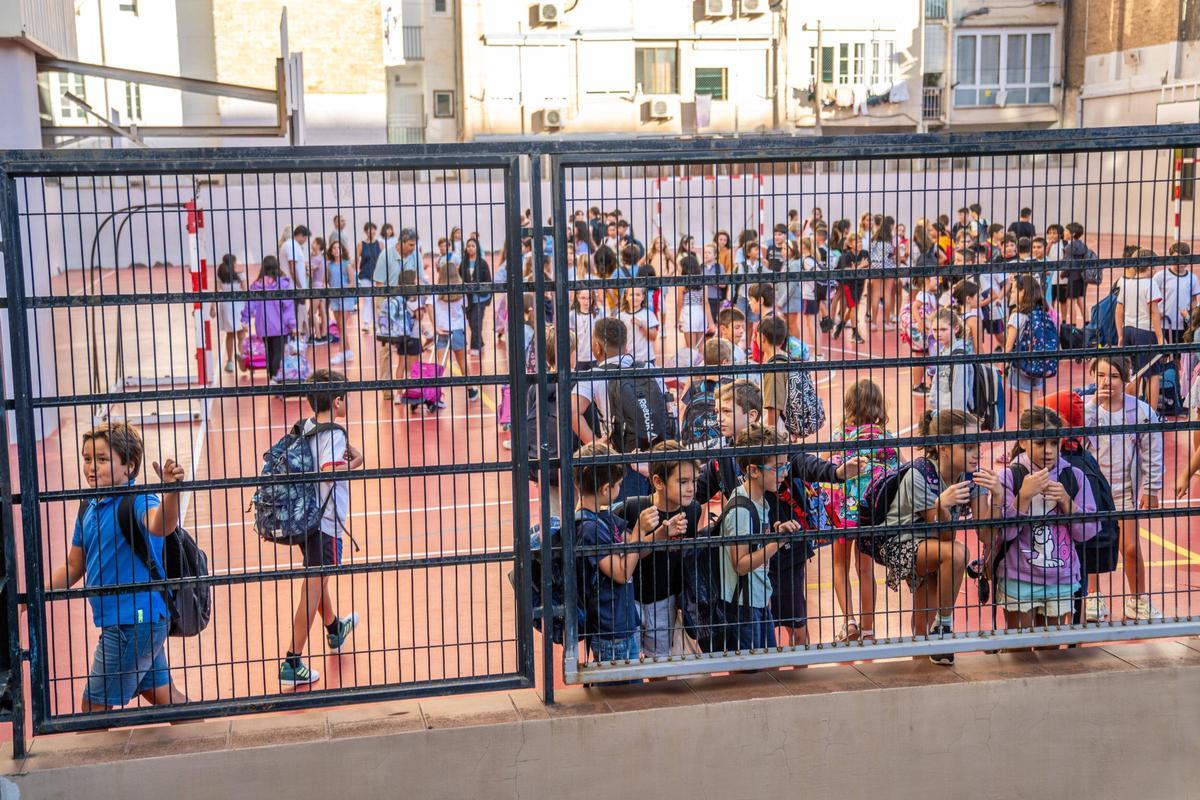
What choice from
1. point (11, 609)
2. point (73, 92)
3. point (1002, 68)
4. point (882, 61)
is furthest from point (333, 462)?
point (1002, 68)

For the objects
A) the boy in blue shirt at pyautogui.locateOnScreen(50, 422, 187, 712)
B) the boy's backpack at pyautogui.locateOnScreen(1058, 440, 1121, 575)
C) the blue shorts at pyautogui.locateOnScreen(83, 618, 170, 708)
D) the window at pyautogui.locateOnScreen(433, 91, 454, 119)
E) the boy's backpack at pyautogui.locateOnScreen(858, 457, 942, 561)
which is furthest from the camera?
the window at pyautogui.locateOnScreen(433, 91, 454, 119)

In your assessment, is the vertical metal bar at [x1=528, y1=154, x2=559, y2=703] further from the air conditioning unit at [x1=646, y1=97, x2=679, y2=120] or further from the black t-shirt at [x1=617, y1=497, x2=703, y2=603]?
the air conditioning unit at [x1=646, y1=97, x2=679, y2=120]

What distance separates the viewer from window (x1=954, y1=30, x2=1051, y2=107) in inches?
1836

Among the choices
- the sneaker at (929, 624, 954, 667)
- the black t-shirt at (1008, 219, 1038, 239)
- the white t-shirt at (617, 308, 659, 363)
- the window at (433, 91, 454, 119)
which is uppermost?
the window at (433, 91, 454, 119)

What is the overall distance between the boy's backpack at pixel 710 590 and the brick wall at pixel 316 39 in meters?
43.0

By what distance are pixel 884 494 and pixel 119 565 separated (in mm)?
2973

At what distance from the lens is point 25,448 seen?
425cm

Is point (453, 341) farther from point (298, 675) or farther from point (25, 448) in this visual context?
point (298, 675)

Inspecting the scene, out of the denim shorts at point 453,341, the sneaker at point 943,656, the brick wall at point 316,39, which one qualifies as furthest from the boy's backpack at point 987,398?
the brick wall at point 316,39

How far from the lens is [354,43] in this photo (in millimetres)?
45625

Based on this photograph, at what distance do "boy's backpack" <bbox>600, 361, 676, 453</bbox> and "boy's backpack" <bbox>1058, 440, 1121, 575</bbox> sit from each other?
5.68 feet

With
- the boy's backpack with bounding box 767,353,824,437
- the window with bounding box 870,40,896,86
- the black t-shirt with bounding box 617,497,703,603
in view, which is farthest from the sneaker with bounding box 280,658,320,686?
the window with bounding box 870,40,896,86

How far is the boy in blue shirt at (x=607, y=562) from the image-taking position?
4.80 m

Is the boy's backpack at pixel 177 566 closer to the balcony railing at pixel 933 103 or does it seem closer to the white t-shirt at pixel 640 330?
the white t-shirt at pixel 640 330
